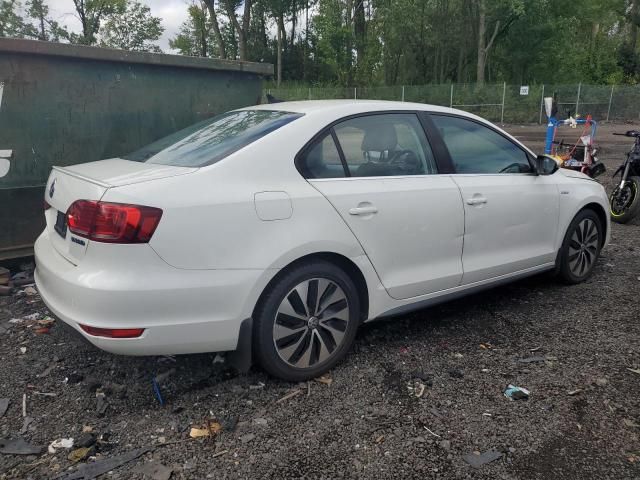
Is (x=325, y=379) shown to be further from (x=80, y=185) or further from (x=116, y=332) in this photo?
(x=80, y=185)

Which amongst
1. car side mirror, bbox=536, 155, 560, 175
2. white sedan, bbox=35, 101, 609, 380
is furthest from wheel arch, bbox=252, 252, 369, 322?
car side mirror, bbox=536, 155, 560, 175

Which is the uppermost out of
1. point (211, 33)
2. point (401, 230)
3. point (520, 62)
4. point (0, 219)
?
point (211, 33)

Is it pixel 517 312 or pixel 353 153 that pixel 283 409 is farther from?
pixel 517 312

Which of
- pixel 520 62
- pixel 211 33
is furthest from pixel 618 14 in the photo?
pixel 211 33

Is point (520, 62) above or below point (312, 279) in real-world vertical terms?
above

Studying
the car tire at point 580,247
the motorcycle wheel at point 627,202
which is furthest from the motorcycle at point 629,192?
the car tire at point 580,247

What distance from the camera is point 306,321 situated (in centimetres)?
309

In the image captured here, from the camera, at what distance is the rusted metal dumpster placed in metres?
4.78

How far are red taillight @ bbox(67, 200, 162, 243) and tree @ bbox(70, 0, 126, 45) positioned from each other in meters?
49.9

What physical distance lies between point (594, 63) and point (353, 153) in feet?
157

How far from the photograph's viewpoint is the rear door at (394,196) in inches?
126

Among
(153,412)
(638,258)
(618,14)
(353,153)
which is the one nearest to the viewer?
(153,412)

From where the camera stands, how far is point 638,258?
19.1 feet

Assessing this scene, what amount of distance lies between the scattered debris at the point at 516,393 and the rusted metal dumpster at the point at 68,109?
14.0ft
